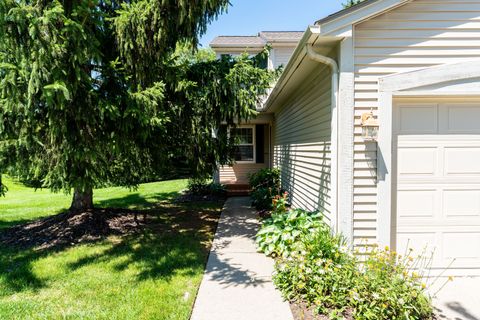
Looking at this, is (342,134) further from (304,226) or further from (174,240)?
(174,240)

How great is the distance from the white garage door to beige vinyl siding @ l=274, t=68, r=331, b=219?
37.3 inches

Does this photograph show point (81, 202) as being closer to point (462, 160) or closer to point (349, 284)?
point (349, 284)

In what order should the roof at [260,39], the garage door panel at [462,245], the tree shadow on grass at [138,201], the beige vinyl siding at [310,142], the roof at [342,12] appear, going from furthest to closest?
the roof at [260,39] → the tree shadow on grass at [138,201] → the beige vinyl siding at [310,142] → the garage door panel at [462,245] → the roof at [342,12]

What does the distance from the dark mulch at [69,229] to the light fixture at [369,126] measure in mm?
4943

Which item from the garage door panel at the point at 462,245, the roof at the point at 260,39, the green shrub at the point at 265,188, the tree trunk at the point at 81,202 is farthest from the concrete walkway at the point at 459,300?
the roof at the point at 260,39

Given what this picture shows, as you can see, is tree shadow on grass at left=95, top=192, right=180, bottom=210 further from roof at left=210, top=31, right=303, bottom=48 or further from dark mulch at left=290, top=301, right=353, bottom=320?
roof at left=210, top=31, right=303, bottom=48

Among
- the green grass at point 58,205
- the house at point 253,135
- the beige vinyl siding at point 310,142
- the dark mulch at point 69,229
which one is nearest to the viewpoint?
the beige vinyl siding at point 310,142

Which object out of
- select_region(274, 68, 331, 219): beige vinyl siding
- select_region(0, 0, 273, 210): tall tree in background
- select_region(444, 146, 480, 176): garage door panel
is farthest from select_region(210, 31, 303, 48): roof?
select_region(444, 146, 480, 176): garage door panel

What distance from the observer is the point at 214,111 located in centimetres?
614

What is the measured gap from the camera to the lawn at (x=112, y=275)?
305 centimetres

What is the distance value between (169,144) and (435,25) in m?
5.18

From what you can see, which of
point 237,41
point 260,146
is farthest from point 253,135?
point 237,41

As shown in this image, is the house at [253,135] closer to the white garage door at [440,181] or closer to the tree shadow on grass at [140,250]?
the tree shadow on grass at [140,250]

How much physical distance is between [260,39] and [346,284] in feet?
38.5
